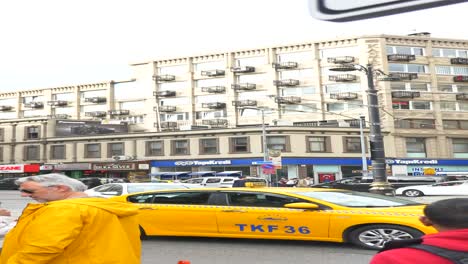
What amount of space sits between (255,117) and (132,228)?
53.1 meters

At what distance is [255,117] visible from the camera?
183ft

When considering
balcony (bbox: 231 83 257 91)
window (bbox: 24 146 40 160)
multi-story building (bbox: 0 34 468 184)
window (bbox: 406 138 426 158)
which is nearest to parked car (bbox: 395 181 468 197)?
multi-story building (bbox: 0 34 468 184)

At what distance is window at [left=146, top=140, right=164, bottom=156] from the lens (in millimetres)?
46688

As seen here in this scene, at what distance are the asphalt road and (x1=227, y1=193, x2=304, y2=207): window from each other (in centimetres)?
78

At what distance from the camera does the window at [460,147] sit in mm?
49891

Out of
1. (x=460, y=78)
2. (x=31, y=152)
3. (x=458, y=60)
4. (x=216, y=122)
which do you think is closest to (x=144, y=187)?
(x=216, y=122)

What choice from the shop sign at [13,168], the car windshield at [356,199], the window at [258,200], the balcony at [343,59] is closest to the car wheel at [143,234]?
the window at [258,200]

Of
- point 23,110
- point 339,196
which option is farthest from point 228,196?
point 23,110

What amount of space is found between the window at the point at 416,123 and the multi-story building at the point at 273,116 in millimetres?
139

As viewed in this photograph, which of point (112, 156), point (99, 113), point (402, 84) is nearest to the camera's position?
point (112, 156)

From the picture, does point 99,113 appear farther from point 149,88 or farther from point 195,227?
point 195,227

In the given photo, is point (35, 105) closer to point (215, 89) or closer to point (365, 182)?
point (215, 89)

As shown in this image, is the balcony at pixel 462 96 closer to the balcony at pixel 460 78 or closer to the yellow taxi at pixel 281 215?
the balcony at pixel 460 78

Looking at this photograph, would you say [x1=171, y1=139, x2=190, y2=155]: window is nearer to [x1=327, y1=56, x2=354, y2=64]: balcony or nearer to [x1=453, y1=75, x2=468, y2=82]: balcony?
[x1=327, y1=56, x2=354, y2=64]: balcony
